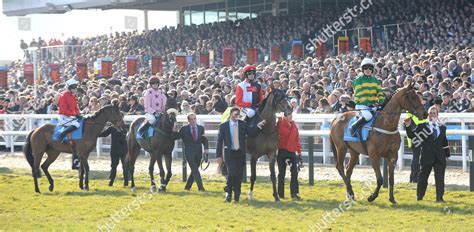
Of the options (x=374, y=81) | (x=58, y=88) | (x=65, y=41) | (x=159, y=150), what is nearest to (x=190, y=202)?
(x=159, y=150)

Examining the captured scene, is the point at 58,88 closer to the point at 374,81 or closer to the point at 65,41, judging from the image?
the point at 374,81

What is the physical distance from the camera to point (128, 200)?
511 inches

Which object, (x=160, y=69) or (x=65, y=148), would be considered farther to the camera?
(x=160, y=69)

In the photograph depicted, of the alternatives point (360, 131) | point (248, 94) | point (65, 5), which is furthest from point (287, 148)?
point (65, 5)

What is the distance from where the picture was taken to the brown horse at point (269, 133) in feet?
40.4

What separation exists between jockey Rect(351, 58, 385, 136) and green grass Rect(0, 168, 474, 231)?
112 cm

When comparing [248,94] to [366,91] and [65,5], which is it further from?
[65,5]

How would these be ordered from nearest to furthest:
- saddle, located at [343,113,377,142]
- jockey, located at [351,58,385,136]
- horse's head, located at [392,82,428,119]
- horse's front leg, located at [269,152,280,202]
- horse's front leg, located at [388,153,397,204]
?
horse's head, located at [392,82,428,119], horse's front leg, located at [388,153,397,204], jockey, located at [351,58,385,136], saddle, located at [343,113,377,142], horse's front leg, located at [269,152,280,202]

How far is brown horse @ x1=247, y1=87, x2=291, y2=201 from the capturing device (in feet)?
40.4

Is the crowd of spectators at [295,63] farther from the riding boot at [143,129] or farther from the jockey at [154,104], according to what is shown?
the riding boot at [143,129]

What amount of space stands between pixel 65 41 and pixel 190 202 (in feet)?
111

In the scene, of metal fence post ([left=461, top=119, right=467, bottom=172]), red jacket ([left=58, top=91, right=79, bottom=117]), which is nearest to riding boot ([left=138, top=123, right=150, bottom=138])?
red jacket ([left=58, top=91, right=79, bottom=117])

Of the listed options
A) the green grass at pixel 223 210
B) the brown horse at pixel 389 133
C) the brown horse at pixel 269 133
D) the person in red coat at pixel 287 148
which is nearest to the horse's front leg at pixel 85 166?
the green grass at pixel 223 210

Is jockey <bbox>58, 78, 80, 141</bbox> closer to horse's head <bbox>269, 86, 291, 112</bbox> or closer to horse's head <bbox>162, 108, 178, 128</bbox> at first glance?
horse's head <bbox>162, 108, 178, 128</bbox>
